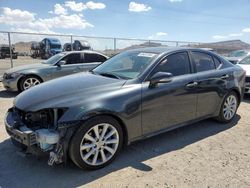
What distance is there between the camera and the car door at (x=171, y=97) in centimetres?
396

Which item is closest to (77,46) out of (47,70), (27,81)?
(47,70)

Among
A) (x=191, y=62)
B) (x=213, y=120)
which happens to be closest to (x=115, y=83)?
(x=191, y=62)

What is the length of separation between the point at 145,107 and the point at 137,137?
45 centimetres

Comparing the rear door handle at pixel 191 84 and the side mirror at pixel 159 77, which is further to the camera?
the rear door handle at pixel 191 84

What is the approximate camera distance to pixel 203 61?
5.03m

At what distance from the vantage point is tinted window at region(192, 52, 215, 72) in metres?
4.85

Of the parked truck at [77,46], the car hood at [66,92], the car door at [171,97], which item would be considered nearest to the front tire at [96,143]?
the car hood at [66,92]

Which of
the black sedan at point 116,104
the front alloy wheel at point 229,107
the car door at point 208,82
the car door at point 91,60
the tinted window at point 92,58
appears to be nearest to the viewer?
the black sedan at point 116,104

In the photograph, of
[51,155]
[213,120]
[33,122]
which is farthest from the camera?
[213,120]

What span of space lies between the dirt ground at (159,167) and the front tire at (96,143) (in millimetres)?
137

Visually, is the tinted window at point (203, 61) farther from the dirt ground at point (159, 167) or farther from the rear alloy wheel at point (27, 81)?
the rear alloy wheel at point (27, 81)

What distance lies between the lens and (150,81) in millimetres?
3969

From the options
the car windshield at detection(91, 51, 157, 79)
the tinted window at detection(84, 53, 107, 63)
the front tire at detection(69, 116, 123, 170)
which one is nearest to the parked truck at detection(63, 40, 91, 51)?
the tinted window at detection(84, 53, 107, 63)

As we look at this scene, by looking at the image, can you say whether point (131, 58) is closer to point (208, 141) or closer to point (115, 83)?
point (115, 83)
